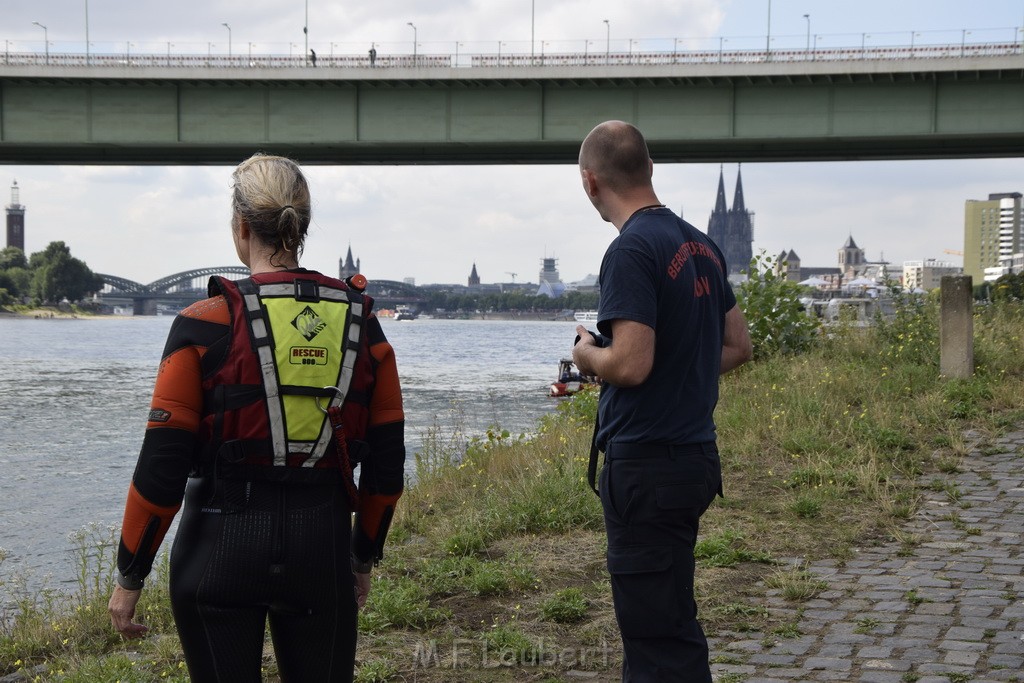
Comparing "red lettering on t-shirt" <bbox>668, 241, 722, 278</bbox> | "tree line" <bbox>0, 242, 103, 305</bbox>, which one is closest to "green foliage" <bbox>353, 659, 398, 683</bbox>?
"red lettering on t-shirt" <bbox>668, 241, 722, 278</bbox>

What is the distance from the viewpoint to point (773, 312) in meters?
16.1

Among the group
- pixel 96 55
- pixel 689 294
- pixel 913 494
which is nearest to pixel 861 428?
pixel 913 494

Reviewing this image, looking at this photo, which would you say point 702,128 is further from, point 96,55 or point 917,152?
point 96,55

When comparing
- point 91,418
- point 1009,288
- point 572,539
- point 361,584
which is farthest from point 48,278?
point 361,584

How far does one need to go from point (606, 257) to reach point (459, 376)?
126ft

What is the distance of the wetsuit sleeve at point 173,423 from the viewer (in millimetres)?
2771

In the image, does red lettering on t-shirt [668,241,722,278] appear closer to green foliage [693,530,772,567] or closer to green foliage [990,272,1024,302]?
green foliage [693,530,772,567]

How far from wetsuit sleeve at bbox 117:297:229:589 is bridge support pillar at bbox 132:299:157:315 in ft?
512

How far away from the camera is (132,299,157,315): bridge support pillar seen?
152337 millimetres

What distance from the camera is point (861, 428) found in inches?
390

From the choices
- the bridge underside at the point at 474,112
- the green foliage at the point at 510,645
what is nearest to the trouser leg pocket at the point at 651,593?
the green foliage at the point at 510,645

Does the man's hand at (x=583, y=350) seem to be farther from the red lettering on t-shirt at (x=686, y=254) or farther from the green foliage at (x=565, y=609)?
the green foliage at (x=565, y=609)

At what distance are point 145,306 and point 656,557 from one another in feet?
526

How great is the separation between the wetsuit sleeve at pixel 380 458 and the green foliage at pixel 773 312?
1326 centimetres
